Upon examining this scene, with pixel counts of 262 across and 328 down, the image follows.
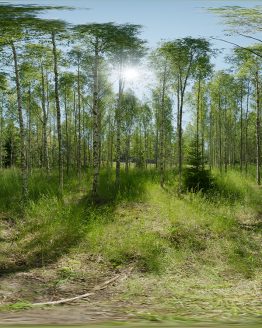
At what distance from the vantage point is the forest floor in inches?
225

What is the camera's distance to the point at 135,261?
29.3 ft

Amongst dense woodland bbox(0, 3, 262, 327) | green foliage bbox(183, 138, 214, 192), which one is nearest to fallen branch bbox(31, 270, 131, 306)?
dense woodland bbox(0, 3, 262, 327)

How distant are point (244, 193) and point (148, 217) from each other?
5.24 metres

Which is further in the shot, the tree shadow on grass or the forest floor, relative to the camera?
the tree shadow on grass

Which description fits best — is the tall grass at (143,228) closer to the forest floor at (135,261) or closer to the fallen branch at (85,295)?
the forest floor at (135,261)

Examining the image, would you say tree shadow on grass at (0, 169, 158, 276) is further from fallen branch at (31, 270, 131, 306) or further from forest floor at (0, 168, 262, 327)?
fallen branch at (31, 270, 131, 306)

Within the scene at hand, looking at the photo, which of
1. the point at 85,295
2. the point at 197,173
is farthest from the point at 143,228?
the point at 197,173

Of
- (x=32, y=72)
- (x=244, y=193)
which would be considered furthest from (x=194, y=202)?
(x=32, y=72)

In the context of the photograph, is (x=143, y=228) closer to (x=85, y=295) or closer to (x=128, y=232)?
(x=128, y=232)

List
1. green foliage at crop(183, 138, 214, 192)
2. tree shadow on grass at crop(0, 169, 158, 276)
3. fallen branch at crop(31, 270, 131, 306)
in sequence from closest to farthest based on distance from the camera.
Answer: fallen branch at crop(31, 270, 131, 306) < tree shadow on grass at crop(0, 169, 158, 276) < green foliage at crop(183, 138, 214, 192)

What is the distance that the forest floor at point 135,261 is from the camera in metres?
5.70

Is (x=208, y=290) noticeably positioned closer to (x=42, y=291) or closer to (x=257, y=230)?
(x=42, y=291)

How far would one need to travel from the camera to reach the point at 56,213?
38.1ft

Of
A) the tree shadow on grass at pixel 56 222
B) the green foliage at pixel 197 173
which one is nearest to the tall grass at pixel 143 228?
the tree shadow on grass at pixel 56 222
